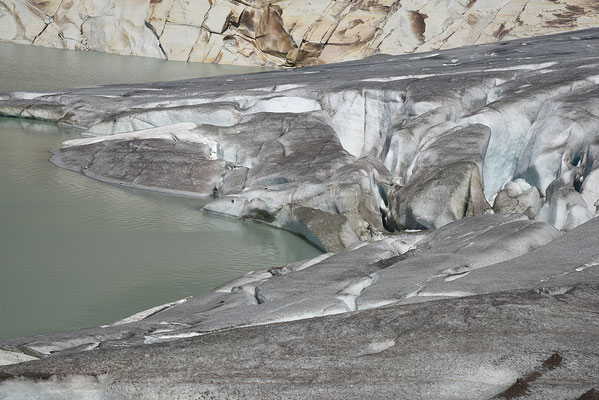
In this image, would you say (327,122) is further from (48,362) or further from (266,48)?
(266,48)

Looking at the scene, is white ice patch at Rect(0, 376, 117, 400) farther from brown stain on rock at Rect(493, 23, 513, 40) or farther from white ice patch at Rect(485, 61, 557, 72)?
brown stain on rock at Rect(493, 23, 513, 40)

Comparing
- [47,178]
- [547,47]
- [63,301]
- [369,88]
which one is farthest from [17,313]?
[547,47]

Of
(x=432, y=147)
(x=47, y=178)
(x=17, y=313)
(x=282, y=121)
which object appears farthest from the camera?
(x=282, y=121)

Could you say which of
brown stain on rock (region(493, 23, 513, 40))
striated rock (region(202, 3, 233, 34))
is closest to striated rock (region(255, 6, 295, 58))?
striated rock (region(202, 3, 233, 34))

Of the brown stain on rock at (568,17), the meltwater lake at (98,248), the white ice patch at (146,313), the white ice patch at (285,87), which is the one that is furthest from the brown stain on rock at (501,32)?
the white ice patch at (146,313)

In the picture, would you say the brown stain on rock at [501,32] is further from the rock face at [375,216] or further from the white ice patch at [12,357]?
the white ice patch at [12,357]

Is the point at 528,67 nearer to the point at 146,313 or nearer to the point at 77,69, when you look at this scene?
the point at 146,313

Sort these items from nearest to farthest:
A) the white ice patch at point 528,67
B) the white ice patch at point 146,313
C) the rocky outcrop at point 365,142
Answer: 1. the white ice patch at point 146,313
2. the rocky outcrop at point 365,142
3. the white ice patch at point 528,67
